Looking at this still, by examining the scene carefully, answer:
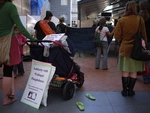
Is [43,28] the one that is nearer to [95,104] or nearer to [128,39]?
[128,39]

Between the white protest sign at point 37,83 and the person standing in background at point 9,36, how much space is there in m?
0.34

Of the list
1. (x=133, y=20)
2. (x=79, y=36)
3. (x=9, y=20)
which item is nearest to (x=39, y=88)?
(x=9, y=20)

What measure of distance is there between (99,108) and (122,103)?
0.50 meters

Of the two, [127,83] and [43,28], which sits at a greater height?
[43,28]

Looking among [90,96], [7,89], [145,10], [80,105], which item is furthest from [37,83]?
[145,10]

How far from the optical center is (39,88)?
3.63 meters

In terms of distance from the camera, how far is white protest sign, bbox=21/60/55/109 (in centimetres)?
358

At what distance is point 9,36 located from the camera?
3404 millimetres

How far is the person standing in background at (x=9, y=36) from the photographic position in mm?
3303

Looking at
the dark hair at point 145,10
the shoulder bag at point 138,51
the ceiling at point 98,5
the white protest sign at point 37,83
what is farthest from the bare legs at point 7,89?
the ceiling at point 98,5

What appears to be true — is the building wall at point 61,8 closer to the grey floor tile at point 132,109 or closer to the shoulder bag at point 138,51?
the shoulder bag at point 138,51

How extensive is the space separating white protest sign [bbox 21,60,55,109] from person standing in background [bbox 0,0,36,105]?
34 centimetres

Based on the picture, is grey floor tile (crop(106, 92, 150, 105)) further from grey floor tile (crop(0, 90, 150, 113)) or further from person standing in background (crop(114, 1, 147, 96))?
person standing in background (crop(114, 1, 147, 96))

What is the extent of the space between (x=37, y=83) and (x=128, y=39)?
6.20 feet
